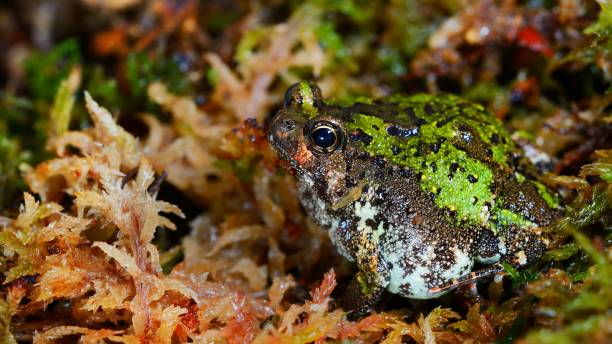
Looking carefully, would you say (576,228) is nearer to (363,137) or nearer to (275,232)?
(363,137)

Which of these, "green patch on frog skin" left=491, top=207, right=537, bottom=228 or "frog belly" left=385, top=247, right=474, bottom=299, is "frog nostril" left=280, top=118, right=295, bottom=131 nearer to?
"frog belly" left=385, top=247, right=474, bottom=299

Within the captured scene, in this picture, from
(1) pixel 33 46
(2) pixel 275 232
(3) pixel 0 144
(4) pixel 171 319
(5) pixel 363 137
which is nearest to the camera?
(4) pixel 171 319

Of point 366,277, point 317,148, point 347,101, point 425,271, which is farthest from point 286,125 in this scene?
point 425,271

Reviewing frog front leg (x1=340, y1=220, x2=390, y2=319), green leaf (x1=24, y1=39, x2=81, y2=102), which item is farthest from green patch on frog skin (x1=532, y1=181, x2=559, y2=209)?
green leaf (x1=24, y1=39, x2=81, y2=102)

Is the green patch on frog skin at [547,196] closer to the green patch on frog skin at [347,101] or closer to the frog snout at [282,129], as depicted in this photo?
the green patch on frog skin at [347,101]

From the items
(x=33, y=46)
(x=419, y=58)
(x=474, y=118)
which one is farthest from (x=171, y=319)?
(x=33, y=46)

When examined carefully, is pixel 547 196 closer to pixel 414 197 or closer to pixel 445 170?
pixel 445 170

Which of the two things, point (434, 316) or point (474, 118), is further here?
point (474, 118)

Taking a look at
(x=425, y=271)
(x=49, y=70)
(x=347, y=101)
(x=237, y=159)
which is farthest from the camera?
(x=49, y=70)

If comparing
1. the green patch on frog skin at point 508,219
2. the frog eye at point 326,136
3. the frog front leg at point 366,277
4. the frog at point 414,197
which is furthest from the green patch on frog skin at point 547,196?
the frog eye at point 326,136
